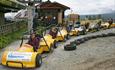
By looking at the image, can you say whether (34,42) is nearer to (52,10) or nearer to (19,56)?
(19,56)

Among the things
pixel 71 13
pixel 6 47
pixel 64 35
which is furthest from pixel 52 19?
pixel 6 47

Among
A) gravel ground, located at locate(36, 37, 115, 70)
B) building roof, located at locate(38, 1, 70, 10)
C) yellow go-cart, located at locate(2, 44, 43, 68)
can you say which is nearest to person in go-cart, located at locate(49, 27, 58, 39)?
gravel ground, located at locate(36, 37, 115, 70)

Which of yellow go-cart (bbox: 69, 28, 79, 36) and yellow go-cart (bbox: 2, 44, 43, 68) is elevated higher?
yellow go-cart (bbox: 2, 44, 43, 68)

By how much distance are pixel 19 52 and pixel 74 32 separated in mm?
16327

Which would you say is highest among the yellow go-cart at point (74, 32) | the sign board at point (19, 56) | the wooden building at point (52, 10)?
the sign board at point (19, 56)

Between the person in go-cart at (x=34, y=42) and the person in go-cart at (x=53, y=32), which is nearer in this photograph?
the person in go-cart at (x=34, y=42)

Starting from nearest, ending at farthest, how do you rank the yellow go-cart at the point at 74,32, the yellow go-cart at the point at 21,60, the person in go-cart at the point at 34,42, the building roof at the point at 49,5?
the yellow go-cart at the point at 21,60, the person in go-cart at the point at 34,42, the yellow go-cart at the point at 74,32, the building roof at the point at 49,5

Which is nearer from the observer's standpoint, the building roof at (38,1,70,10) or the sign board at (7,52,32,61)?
the sign board at (7,52,32,61)

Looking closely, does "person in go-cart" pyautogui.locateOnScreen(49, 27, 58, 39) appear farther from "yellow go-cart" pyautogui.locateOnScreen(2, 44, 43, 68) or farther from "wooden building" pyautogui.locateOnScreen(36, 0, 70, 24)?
"wooden building" pyautogui.locateOnScreen(36, 0, 70, 24)

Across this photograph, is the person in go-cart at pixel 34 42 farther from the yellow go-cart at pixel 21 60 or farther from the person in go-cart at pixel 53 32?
the person in go-cart at pixel 53 32

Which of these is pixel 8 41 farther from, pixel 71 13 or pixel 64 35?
pixel 71 13

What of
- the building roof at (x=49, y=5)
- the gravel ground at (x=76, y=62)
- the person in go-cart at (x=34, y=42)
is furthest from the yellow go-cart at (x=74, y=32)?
the person in go-cart at (x=34, y=42)

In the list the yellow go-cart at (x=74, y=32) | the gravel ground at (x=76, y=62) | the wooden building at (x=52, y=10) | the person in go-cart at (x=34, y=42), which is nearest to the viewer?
the gravel ground at (x=76, y=62)

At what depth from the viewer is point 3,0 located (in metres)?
A: 22.7
